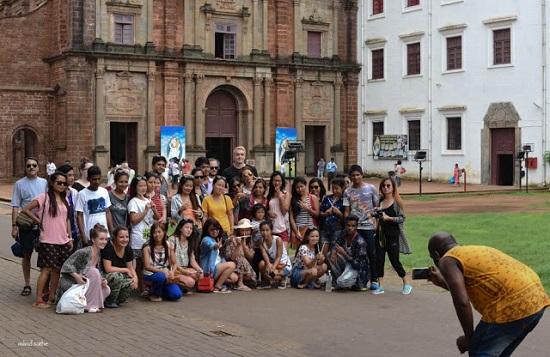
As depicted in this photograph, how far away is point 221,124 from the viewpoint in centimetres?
4484

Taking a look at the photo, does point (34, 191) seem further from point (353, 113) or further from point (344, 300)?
point (353, 113)

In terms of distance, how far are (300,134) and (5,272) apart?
106 feet

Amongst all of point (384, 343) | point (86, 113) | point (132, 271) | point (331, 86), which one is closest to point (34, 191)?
point (132, 271)

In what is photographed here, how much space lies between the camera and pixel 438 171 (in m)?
42.3

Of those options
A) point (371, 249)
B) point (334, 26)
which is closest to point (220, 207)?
point (371, 249)

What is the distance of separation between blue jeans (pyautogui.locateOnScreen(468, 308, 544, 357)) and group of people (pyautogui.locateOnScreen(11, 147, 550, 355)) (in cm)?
630

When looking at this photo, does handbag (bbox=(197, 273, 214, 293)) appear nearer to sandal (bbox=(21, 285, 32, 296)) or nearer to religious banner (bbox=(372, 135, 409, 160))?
sandal (bbox=(21, 285, 32, 296))

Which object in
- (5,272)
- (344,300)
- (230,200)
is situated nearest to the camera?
(344,300)

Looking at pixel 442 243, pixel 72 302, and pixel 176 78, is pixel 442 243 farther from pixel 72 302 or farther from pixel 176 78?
pixel 176 78

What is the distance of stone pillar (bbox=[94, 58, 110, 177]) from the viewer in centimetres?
4034

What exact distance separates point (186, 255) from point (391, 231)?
2999 mm

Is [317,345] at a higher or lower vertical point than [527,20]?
lower

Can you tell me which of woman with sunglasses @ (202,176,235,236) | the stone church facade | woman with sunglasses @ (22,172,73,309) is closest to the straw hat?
woman with sunglasses @ (202,176,235,236)

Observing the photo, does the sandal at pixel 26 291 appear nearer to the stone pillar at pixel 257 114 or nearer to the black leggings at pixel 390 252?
the black leggings at pixel 390 252
